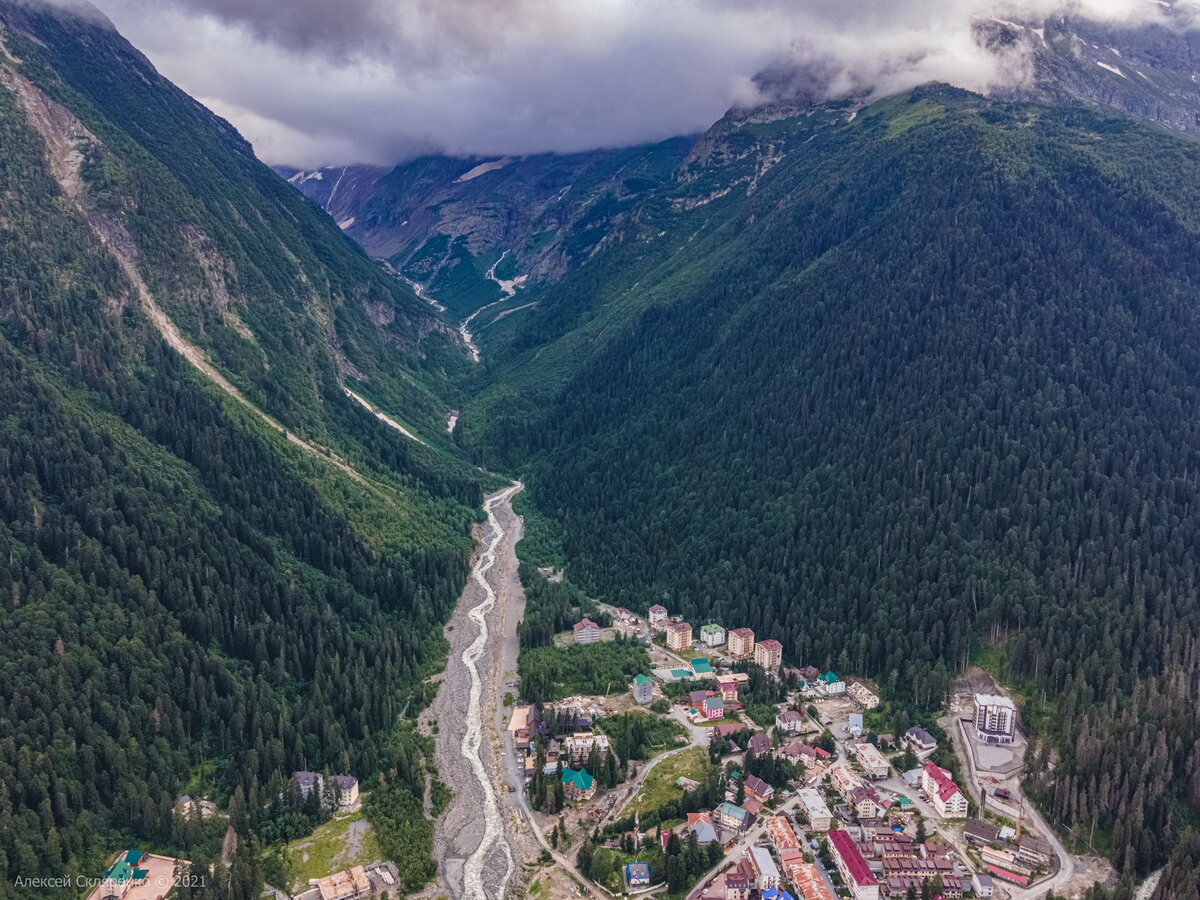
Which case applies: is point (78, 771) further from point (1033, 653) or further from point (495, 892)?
point (1033, 653)

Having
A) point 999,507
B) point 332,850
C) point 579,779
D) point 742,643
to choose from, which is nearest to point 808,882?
point 579,779

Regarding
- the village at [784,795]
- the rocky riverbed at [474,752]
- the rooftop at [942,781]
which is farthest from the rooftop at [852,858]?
the rocky riverbed at [474,752]

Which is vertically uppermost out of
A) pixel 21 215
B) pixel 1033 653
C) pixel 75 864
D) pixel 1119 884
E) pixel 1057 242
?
A: pixel 1057 242

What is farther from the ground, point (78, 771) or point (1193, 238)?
point (1193, 238)

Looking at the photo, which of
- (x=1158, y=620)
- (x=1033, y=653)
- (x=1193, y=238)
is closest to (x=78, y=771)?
(x=1033, y=653)

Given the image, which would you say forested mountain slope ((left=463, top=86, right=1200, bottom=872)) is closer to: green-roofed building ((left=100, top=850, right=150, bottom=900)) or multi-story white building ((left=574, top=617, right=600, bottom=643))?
multi-story white building ((left=574, top=617, right=600, bottom=643))

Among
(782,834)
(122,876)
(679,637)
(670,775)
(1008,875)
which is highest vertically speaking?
(1008,875)

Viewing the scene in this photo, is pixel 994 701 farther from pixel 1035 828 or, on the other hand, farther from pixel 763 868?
pixel 763 868
